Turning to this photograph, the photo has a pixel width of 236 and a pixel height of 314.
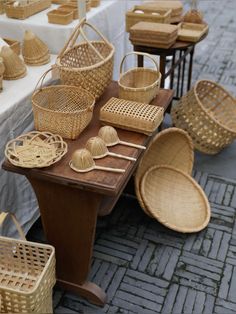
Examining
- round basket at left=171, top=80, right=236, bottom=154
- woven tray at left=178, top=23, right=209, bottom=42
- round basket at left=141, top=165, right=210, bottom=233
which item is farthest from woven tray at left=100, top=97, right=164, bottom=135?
woven tray at left=178, top=23, right=209, bottom=42

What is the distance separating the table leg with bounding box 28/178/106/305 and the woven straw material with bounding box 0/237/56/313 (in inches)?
5.2

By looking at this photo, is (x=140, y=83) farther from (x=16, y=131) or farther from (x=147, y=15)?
(x=147, y=15)

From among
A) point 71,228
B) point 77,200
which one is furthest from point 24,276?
point 77,200

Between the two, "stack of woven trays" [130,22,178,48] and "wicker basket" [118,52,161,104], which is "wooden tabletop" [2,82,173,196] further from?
"stack of woven trays" [130,22,178,48]

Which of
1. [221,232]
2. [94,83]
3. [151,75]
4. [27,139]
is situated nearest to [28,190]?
[27,139]

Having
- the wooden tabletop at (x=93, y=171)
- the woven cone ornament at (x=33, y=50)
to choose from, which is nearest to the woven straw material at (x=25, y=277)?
the wooden tabletop at (x=93, y=171)

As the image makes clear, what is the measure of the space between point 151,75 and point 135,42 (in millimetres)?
656

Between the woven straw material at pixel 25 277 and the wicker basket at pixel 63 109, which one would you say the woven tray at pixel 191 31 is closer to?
the wicker basket at pixel 63 109

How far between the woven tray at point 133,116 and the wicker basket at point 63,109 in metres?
0.09

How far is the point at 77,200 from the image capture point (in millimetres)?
1685

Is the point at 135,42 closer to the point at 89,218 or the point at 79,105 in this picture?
the point at 79,105

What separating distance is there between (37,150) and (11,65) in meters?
0.79

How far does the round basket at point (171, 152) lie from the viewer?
258 centimetres

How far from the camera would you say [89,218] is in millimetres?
1724
